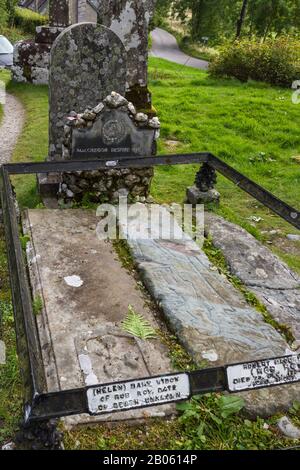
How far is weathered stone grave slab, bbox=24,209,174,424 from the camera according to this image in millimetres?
3421

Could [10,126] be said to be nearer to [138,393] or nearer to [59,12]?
[59,12]

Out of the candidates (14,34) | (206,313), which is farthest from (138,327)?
(14,34)

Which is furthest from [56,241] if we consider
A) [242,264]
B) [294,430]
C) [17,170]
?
[294,430]

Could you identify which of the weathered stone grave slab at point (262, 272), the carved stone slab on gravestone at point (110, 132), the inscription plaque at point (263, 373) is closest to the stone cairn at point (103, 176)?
the carved stone slab on gravestone at point (110, 132)

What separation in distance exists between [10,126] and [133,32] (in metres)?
4.20

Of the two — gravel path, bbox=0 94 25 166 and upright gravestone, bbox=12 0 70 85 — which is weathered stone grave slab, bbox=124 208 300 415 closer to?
gravel path, bbox=0 94 25 166

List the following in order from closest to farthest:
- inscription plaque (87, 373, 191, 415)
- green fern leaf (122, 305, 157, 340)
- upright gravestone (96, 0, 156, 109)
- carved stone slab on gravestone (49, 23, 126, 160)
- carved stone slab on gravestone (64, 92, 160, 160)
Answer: inscription plaque (87, 373, 191, 415) → green fern leaf (122, 305, 157, 340) → carved stone slab on gravestone (64, 92, 160, 160) → carved stone slab on gravestone (49, 23, 126, 160) → upright gravestone (96, 0, 156, 109)

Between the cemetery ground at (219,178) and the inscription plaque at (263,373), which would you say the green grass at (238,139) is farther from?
the inscription plaque at (263,373)

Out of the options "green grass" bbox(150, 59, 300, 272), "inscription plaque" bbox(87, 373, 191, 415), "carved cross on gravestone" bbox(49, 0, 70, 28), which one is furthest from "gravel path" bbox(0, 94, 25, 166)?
"inscription plaque" bbox(87, 373, 191, 415)

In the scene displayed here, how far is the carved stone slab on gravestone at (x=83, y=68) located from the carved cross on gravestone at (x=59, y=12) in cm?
803

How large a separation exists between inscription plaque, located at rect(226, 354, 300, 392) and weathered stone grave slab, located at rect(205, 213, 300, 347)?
1.42m

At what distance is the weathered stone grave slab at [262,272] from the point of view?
4.59 meters

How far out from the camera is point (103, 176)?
20.4 ft
